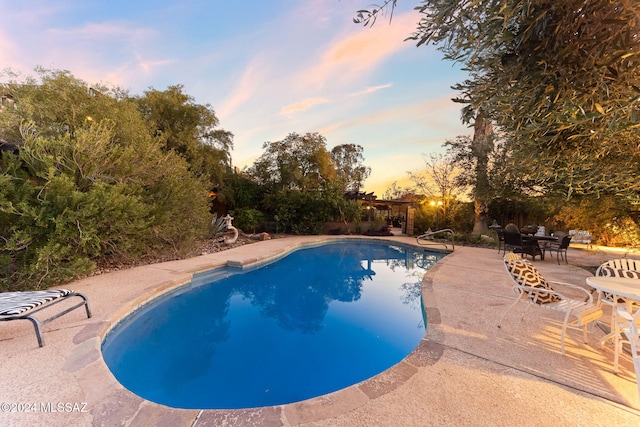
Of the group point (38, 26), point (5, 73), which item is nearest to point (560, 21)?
point (5, 73)

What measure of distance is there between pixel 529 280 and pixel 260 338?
3954 mm

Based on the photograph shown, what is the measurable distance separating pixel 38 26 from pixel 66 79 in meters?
2.28

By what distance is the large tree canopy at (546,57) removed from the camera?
1.84 metres

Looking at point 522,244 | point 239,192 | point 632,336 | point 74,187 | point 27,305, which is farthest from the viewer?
point 239,192

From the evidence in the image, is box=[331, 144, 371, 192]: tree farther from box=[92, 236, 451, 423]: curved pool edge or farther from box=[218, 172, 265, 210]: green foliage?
box=[92, 236, 451, 423]: curved pool edge

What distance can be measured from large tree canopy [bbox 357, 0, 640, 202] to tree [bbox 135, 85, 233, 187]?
10.7 metres

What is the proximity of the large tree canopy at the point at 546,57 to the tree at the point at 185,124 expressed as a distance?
10708 mm

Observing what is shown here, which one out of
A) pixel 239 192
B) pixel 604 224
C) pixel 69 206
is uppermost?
pixel 239 192

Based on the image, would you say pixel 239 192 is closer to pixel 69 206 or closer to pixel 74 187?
pixel 74 187

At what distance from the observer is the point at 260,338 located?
413cm

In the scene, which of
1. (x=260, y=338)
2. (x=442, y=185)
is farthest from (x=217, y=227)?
(x=442, y=185)

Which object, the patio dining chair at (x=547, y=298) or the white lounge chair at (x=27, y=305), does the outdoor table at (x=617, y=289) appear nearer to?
the patio dining chair at (x=547, y=298)

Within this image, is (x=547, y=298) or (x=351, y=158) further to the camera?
(x=351, y=158)

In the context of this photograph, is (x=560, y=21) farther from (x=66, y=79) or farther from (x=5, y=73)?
(x=5, y=73)
